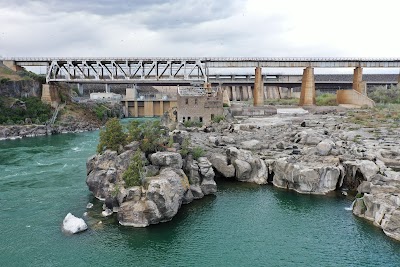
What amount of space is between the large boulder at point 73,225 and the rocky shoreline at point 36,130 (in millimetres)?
46391

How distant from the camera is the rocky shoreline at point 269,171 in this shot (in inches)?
912

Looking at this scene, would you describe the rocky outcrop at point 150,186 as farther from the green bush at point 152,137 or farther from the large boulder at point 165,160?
the green bush at point 152,137

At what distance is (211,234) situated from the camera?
2227 centimetres

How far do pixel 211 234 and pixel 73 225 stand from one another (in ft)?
28.1

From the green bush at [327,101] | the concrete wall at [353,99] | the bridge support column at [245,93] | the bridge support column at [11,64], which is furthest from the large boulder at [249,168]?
the bridge support column at [245,93]

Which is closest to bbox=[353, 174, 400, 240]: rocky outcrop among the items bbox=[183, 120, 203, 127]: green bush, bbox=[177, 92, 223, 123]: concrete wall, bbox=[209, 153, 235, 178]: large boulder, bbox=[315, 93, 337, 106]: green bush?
bbox=[209, 153, 235, 178]: large boulder

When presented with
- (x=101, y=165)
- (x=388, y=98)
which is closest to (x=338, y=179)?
(x=101, y=165)

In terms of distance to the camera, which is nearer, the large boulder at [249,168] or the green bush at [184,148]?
the green bush at [184,148]

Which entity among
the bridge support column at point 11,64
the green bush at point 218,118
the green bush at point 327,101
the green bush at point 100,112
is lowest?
the green bush at point 218,118

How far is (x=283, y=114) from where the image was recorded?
58906 mm

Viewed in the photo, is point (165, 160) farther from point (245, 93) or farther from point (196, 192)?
point (245, 93)

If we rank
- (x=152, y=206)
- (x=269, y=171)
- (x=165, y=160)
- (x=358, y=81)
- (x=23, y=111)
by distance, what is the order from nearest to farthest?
1. (x=152, y=206)
2. (x=165, y=160)
3. (x=269, y=171)
4. (x=358, y=81)
5. (x=23, y=111)

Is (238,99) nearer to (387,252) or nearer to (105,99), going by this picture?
(105,99)

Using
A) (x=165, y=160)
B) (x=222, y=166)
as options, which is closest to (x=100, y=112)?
(x=222, y=166)
